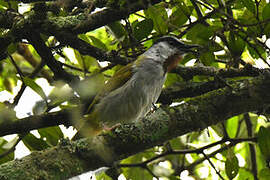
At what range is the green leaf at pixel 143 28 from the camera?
3115 millimetres

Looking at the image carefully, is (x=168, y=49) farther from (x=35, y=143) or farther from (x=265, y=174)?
(x=35, y=143)

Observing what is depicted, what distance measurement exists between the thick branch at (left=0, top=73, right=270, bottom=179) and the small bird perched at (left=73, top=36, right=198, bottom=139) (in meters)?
1.13

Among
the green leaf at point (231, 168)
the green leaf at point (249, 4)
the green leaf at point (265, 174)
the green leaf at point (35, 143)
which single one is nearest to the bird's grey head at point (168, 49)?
the green leaf at point (249, 4)

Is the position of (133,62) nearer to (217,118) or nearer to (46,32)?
(46,32)

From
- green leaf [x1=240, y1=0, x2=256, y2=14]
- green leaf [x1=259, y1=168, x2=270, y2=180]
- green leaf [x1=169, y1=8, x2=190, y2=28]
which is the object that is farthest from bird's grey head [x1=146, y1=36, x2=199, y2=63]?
green leaf [x1=259, y1=168, x2=270, y2=180]

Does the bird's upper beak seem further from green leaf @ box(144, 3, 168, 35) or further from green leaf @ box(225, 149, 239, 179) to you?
green leaf @ box(225, 149, 239, 179)

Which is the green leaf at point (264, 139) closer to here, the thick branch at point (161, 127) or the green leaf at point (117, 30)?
the thick branch at point (161, 127)

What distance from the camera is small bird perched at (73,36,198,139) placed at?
354 centimetres

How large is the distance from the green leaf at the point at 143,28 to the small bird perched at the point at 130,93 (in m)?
0.33

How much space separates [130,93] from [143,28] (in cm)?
67

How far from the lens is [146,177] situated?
135 inches

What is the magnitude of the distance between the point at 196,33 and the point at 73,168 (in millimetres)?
1699

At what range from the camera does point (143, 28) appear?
3133mm

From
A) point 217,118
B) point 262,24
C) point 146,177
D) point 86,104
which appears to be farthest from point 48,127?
point 262,24
